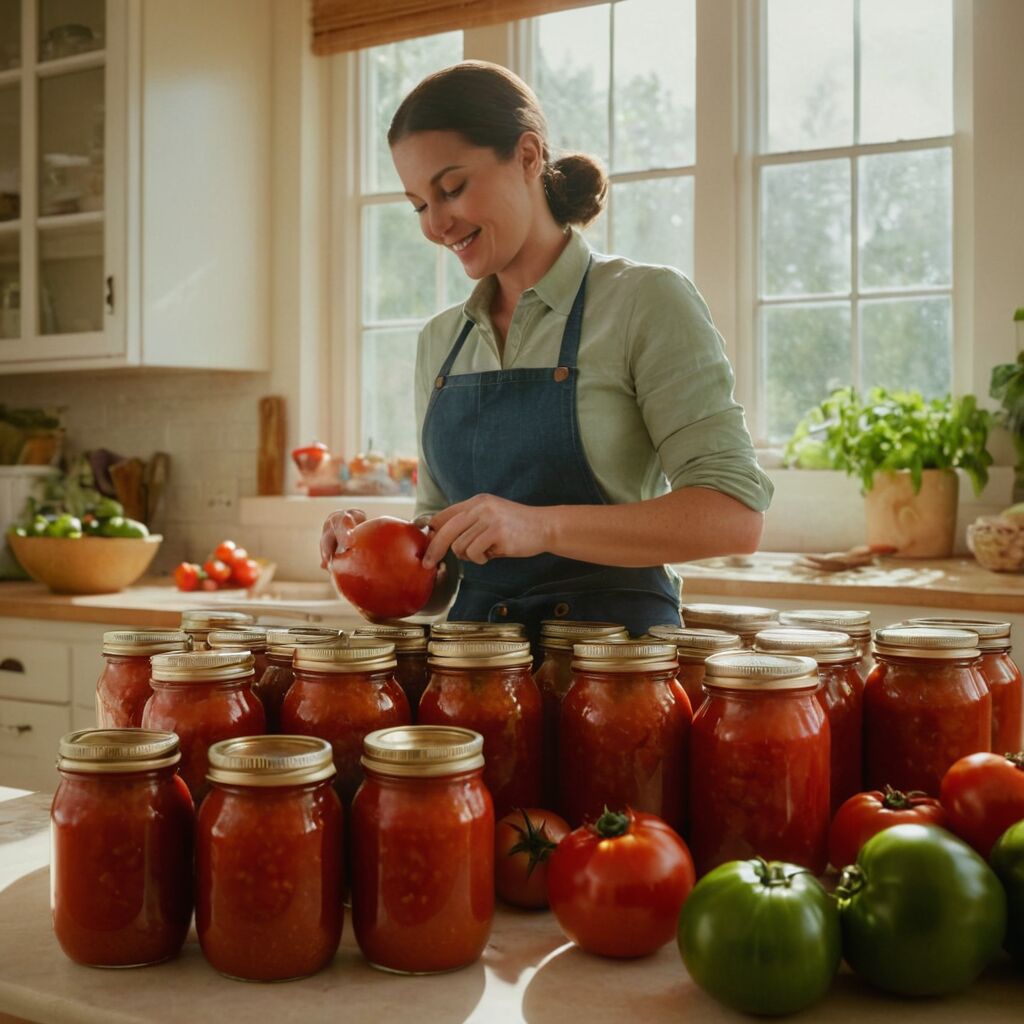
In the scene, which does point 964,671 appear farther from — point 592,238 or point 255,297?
point 255,297

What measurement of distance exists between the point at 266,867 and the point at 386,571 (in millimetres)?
550

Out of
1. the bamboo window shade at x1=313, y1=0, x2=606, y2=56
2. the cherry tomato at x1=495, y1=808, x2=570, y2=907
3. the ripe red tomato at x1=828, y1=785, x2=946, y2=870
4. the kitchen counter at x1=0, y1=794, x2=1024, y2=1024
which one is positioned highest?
the bamboo window shade at x1=313, y1=0, x2=606, y2=56

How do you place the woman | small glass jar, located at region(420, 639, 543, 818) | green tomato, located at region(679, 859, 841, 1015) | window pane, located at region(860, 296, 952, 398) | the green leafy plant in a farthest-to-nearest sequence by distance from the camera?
window pane, located at region(860, 296, 952, 398) < the green leafy plant < the woman < small glass jar, located at region(420, 639, 543, 818) < green tomato, located at region(679, 859, 841, 1015)

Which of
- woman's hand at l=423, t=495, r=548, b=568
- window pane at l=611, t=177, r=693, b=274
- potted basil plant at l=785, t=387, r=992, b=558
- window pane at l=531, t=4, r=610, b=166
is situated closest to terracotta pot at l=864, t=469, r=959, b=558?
potted basil plant at l=785, t=387, r=992, b=558

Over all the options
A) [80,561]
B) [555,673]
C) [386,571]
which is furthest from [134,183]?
[555,673]

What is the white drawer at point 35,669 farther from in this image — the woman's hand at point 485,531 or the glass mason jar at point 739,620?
the glass mason jar at point 739,620

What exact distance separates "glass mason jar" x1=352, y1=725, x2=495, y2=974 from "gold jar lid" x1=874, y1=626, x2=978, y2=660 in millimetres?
407

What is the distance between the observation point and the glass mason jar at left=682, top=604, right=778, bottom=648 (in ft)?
4.41

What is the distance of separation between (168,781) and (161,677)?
13 centimetres

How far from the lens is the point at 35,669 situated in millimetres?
3391

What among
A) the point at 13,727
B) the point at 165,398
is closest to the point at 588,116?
the point at 165,398

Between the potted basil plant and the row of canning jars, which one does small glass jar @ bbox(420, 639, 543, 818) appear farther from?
the potted basil plant

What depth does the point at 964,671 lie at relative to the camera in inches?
42.3

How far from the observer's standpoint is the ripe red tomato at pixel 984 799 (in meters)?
0.93
